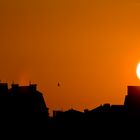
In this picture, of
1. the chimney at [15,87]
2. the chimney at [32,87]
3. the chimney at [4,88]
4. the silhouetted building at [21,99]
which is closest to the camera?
the silhouetted building at [21,99]

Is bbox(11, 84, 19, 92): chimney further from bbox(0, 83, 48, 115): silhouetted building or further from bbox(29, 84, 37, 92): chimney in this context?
bbox(29, 84, 37, 92): chimney

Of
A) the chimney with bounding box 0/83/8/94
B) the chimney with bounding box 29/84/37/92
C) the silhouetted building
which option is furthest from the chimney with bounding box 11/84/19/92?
the chimney with bounding box 29/84/37/92

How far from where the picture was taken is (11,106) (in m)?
113

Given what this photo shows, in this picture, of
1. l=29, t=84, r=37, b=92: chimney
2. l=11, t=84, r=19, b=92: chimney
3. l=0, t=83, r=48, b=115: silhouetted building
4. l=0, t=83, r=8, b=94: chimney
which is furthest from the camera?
l=29, t=84, r=37, b=92: chimney

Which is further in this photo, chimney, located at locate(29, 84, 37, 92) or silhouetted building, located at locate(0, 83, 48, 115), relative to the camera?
chimney, located at locate(29, 84, 37, 92)

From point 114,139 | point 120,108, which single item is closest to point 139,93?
point 114,139

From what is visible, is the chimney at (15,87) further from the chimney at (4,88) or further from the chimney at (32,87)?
the chimney at (32,87)

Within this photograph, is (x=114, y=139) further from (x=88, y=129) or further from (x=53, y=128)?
(x=53, y=128)

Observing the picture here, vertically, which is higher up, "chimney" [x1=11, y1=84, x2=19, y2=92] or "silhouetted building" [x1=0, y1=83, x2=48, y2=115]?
"chimney" [x1=11, y1=84, x2=19, y2=92]

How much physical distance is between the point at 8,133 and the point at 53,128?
14.5 metres

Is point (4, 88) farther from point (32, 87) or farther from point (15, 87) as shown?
point (32, 87)

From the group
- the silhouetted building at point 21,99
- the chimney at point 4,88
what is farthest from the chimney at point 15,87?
the chimney at point 4,88

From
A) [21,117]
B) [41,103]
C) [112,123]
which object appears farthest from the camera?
[41,103]

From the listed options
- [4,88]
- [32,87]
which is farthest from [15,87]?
[32,87]
